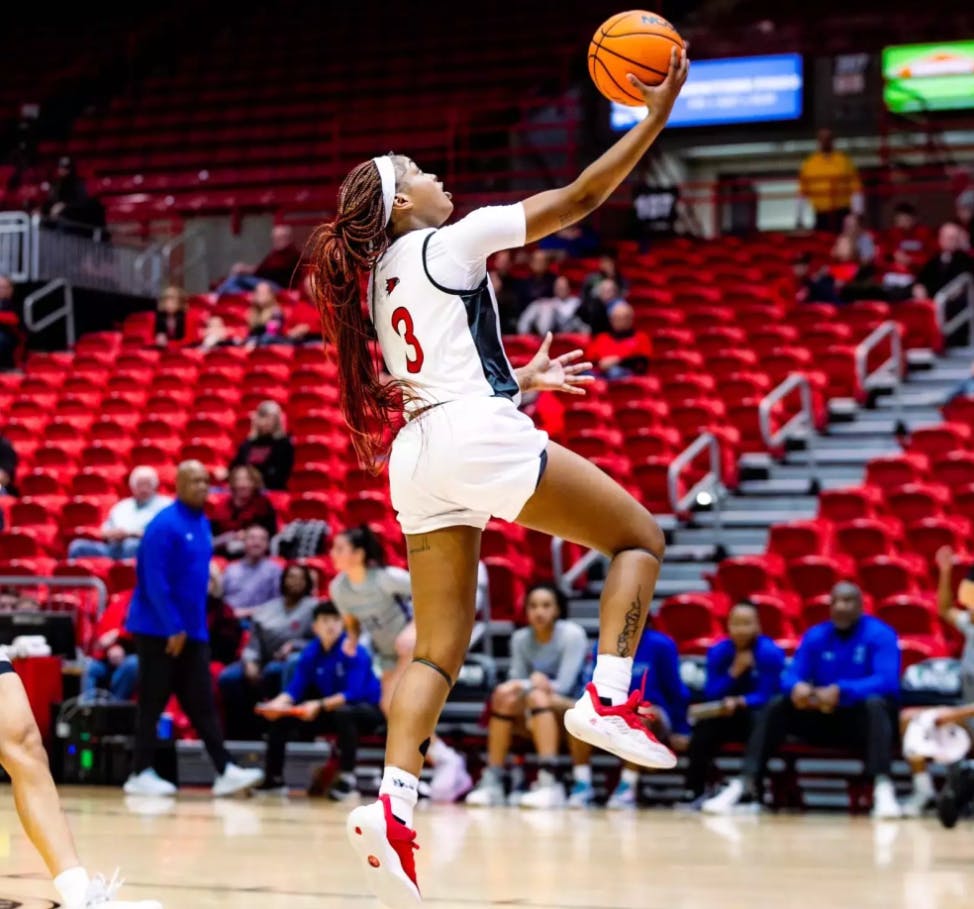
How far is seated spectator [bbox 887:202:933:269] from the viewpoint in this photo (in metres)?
16.7

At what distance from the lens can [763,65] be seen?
66.1 feet

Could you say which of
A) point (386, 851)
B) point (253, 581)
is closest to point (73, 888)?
point (386, 851)

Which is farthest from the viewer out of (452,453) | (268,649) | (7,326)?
(7,326)

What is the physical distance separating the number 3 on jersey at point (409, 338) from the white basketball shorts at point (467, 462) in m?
0.14

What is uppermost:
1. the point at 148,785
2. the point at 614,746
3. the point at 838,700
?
the point at 614,746

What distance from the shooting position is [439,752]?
412 inches

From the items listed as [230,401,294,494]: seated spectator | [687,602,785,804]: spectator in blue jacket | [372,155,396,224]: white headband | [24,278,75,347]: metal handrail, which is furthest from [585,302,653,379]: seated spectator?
[372,155,396,224]: white headband

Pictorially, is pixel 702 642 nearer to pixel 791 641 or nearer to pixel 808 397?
pixel 791 641

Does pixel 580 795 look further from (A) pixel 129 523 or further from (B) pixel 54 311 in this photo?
(B) pixel 54 311

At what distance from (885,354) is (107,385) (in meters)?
7.07

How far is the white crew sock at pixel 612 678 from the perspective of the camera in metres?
4.91

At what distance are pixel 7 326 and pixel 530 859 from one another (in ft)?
39.3

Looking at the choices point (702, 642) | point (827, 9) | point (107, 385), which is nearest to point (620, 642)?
point (702, 642)

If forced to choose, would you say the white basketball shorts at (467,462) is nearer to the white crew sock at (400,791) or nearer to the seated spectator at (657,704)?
the white crew sock at (400,791)
